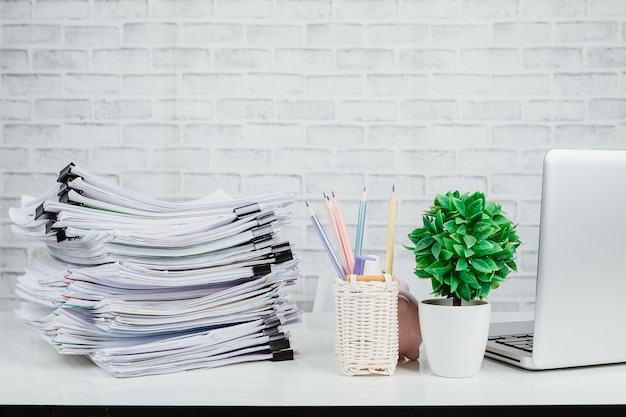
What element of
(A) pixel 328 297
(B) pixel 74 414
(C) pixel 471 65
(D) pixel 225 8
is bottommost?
(A) pixel 328 297

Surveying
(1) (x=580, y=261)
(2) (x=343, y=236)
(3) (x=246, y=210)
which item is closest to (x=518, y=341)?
(1) (x=580, y=261)

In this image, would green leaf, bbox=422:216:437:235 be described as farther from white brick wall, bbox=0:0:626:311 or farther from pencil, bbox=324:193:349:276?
white brick wall, bbox=0:0:626:311

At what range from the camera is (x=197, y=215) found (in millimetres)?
871

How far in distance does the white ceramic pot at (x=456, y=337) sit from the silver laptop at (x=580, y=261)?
0.07m

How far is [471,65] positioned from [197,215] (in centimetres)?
168

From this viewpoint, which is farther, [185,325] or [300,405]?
[185,325]

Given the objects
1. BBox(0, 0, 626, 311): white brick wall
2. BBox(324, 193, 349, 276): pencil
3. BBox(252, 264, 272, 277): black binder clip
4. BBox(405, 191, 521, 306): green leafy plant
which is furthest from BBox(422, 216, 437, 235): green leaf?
BBox(0, 0, 626, 311): white brick wall

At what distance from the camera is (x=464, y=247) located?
30.3 inches

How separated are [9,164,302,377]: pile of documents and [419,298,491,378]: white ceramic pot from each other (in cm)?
19

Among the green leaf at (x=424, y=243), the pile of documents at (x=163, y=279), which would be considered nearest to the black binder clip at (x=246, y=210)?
the pile of documents at (x=163, y=279)

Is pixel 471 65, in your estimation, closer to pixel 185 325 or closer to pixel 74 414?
pixel 185 325

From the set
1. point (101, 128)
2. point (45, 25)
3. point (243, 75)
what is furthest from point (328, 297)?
point (45, 25)

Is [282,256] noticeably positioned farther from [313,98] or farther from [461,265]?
[313,98]

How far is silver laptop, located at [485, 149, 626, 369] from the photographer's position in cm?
78
